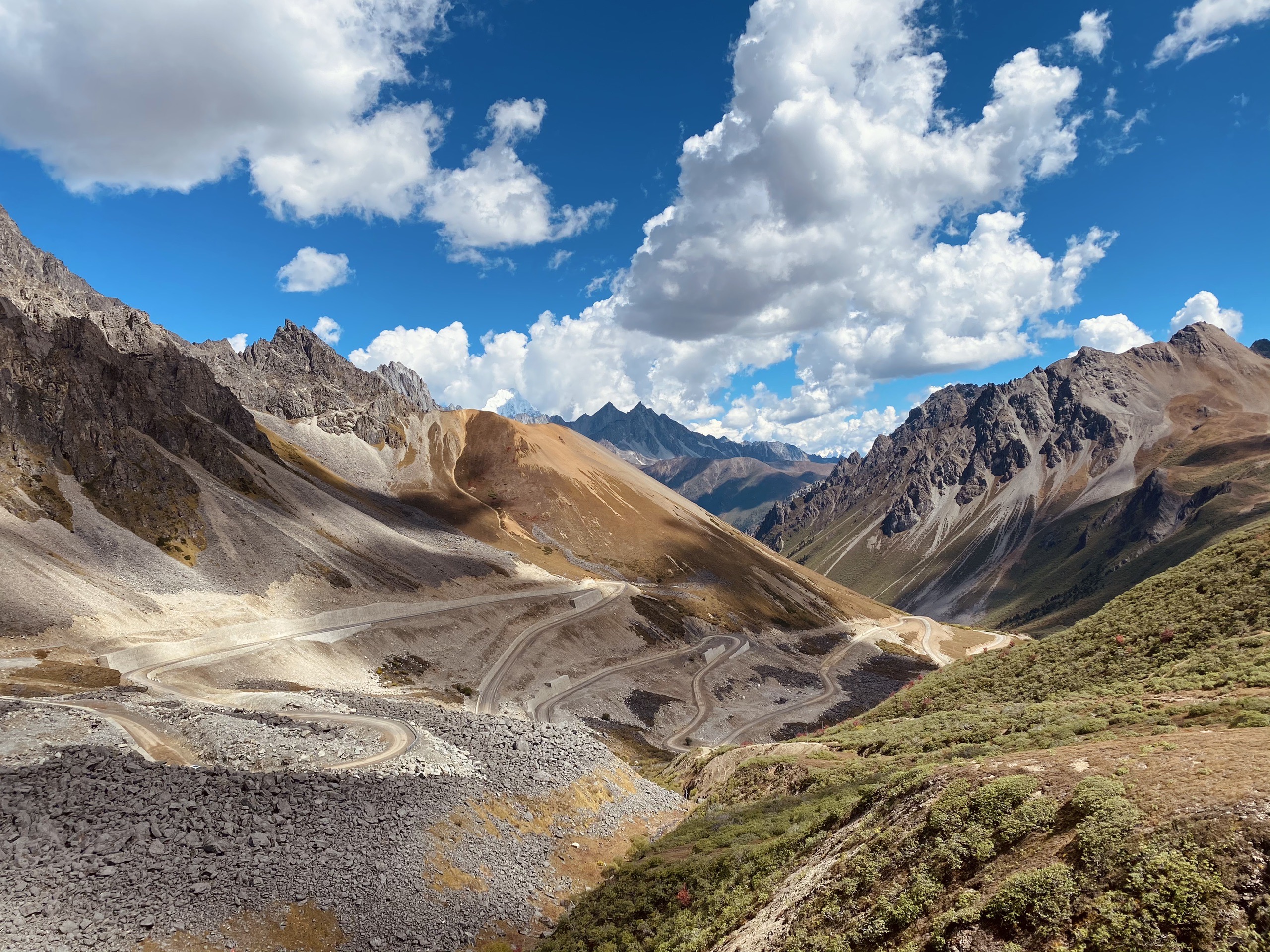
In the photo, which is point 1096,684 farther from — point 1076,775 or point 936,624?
point 936,624

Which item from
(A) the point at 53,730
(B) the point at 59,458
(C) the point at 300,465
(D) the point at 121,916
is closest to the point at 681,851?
(D) the point at 121,916

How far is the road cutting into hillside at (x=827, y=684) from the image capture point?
78625 mm

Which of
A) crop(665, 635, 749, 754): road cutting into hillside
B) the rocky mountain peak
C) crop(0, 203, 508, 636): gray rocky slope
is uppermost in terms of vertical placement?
the rocky mountain peak

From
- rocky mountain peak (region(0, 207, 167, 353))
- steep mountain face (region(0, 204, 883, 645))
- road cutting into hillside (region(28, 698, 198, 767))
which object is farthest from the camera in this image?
rocky mountain peak (region(0, 207, 167, 353))

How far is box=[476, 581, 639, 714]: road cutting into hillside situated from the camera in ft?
221

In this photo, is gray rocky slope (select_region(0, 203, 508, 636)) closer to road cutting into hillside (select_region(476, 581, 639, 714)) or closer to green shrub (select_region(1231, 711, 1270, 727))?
road cutting into hillside (select_region(476, 581, 639, 714))

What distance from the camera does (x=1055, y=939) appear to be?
976cm

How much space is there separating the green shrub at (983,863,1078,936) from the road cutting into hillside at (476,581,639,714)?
4428 centimetres

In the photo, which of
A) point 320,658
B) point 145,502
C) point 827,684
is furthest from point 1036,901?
point 827,684

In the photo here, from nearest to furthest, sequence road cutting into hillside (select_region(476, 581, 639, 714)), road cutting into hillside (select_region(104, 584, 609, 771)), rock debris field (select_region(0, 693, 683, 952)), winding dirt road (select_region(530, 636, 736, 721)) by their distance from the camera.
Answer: rock debris field (select_region(0, 693, 683, 952)), road cutting into hillside (select_region(104, 584, 609, 771)), road cutting into hillside (select_region(476, 581, 639, 714)), winding dirt road (select_region(530, 636, 736, 721))

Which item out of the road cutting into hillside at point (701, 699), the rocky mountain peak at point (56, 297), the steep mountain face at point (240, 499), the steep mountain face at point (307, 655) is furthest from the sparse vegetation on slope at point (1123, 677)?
the rocky mountain peak at point (56, 297)

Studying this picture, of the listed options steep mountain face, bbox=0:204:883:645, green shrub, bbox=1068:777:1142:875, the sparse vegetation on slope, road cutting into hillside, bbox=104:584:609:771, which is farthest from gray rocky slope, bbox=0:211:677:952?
green shrub, bbox=1068:777:1142:875

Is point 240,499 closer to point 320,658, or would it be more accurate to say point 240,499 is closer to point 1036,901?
point 320,658

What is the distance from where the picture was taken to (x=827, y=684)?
108 meters
